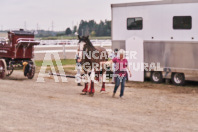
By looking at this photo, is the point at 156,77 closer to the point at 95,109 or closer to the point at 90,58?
the point at 90,58

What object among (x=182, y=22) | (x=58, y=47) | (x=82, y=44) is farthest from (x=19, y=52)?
(x=58, y=47)

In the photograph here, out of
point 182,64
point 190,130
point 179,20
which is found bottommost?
point 190,130

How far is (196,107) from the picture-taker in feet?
Result: 42.6

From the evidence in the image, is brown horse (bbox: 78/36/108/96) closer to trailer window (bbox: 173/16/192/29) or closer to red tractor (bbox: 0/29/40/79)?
trailer window (bbox: 173/16/192/29)

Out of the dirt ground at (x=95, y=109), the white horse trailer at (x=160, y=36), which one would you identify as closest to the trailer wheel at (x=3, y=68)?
the dirt ground at (x=95, y=109)

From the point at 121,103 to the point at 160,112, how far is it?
196cm

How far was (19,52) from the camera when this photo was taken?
20250mm

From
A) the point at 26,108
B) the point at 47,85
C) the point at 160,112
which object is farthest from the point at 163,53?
the point at 26,108

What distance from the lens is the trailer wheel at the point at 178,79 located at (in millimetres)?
Result: 18203

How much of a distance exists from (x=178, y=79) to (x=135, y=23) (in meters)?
3.37

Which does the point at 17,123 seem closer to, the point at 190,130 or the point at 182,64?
the point at 190,130

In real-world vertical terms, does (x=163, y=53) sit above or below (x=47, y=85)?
above

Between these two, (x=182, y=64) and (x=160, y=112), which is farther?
(x=182, y=64)

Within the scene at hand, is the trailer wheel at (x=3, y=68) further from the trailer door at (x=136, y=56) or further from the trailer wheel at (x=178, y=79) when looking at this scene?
the trailer wheel at (x=178, y=79)
